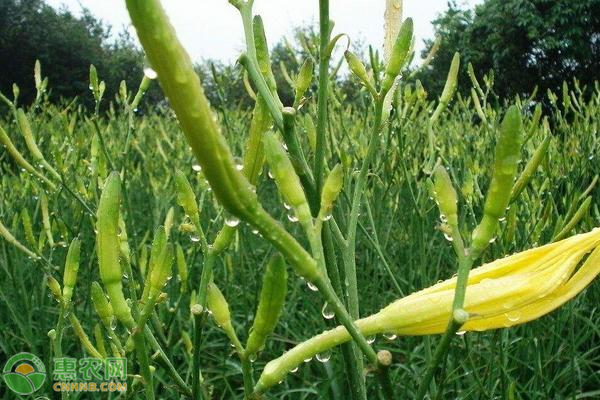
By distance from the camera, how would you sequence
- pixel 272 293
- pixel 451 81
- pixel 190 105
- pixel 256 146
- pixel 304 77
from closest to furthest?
pixel 190 105
pixel 272 293
pixel 256 146
pixel 304 77
pixel 451 81

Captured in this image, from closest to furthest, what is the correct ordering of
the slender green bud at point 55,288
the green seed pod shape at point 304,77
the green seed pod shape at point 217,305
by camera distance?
the green seed pod shape at point 217,305, the green seed pod shape at point 304,77, the slender green bud at point 55,288

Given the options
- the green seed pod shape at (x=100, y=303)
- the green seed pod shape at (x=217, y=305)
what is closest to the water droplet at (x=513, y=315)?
the green seed pod shape at (x=217, y=305)

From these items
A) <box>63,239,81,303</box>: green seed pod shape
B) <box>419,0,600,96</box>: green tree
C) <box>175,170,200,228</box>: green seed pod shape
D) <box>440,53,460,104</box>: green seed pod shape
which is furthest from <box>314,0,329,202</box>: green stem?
<box>419,0,600,96</box>: green tree

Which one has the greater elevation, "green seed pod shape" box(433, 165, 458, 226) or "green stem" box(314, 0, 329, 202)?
"green stem" box(314, 0, 329, 202)

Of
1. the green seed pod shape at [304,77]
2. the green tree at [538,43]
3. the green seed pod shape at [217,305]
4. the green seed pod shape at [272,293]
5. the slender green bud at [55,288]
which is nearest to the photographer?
the green seed pod shape at [272,293]

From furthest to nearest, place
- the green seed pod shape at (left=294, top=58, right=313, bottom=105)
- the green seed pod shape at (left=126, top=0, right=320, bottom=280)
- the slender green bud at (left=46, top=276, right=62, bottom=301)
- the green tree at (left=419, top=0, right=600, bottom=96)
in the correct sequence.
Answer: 1. the green tree at (left=419, top=0, right=600, bottom=96)
2. the slender green bud at (left=46, top=276, right=62, bottom=301)
3. the green seed pod shape at (left=294, top=58, right=313, bottom=105)
4. the green seed pod shape at (left=126, top=0, right=320, bottom=280)

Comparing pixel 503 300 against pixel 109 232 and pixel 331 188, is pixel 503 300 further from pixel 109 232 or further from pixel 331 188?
pixel 109 232

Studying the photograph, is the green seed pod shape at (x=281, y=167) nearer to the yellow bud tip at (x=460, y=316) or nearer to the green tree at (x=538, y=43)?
the yellow bud tip at (x=460, y=316)

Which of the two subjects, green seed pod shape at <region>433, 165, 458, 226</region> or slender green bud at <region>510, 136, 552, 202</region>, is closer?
green seed pod shape at <region>433, 165, 458, 226</region>

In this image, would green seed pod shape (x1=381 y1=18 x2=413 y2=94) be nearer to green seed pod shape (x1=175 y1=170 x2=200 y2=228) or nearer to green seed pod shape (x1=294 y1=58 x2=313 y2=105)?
green seed pod shape (x1=294 y1=58 x2=313 y2=105)

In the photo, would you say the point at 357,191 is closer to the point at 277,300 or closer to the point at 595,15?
the point at 277,300

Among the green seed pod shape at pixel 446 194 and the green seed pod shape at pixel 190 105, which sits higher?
the green seed pod shape at pixel 190 105

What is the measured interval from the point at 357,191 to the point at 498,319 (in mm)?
217

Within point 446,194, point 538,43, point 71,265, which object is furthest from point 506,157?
point 538,43
